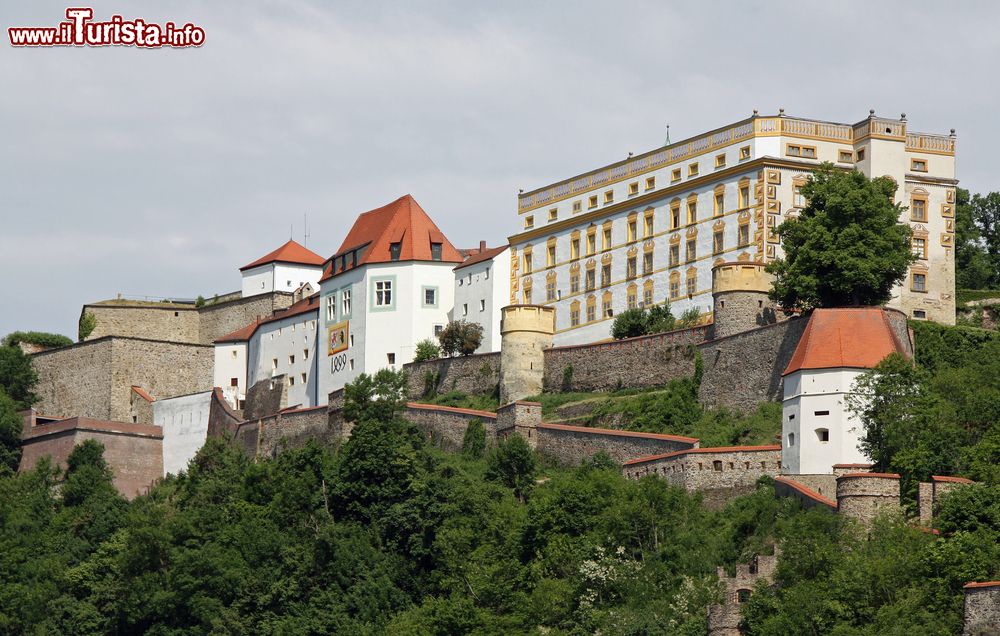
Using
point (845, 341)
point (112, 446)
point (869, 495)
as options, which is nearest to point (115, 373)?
point (112, 446)

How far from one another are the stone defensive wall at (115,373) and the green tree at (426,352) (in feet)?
47.8

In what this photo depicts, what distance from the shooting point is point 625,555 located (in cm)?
6775

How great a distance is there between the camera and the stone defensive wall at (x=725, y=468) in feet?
228

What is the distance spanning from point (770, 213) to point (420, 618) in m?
22.4

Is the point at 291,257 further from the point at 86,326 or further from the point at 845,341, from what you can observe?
the point at 845,341

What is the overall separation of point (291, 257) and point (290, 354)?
51.5 ft

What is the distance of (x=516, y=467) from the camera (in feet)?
251

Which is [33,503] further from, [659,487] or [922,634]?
[922,634]

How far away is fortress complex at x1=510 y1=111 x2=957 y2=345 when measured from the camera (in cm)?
8506

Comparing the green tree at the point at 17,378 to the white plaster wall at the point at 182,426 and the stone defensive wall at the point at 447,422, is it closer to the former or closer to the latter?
the white plaster wall at the point at 182,426

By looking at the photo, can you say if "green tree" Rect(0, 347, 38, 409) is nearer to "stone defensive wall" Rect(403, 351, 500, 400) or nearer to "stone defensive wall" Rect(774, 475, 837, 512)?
"stone defensive wall" Rect(403, 351, 500, 400)

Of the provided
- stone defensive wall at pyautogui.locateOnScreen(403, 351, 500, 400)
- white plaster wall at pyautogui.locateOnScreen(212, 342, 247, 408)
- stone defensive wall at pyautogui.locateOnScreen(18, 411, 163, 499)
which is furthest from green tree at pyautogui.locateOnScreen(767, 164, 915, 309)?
white plaster wall at pyautogui.locateOnScreen(212, 342, 247, 408)

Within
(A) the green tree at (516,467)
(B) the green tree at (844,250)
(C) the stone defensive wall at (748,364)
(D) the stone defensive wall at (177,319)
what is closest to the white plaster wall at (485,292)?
(C) the stone defensive wall at (748,364)

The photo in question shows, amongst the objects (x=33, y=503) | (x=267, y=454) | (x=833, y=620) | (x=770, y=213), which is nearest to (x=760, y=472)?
(x=833, y=620)
